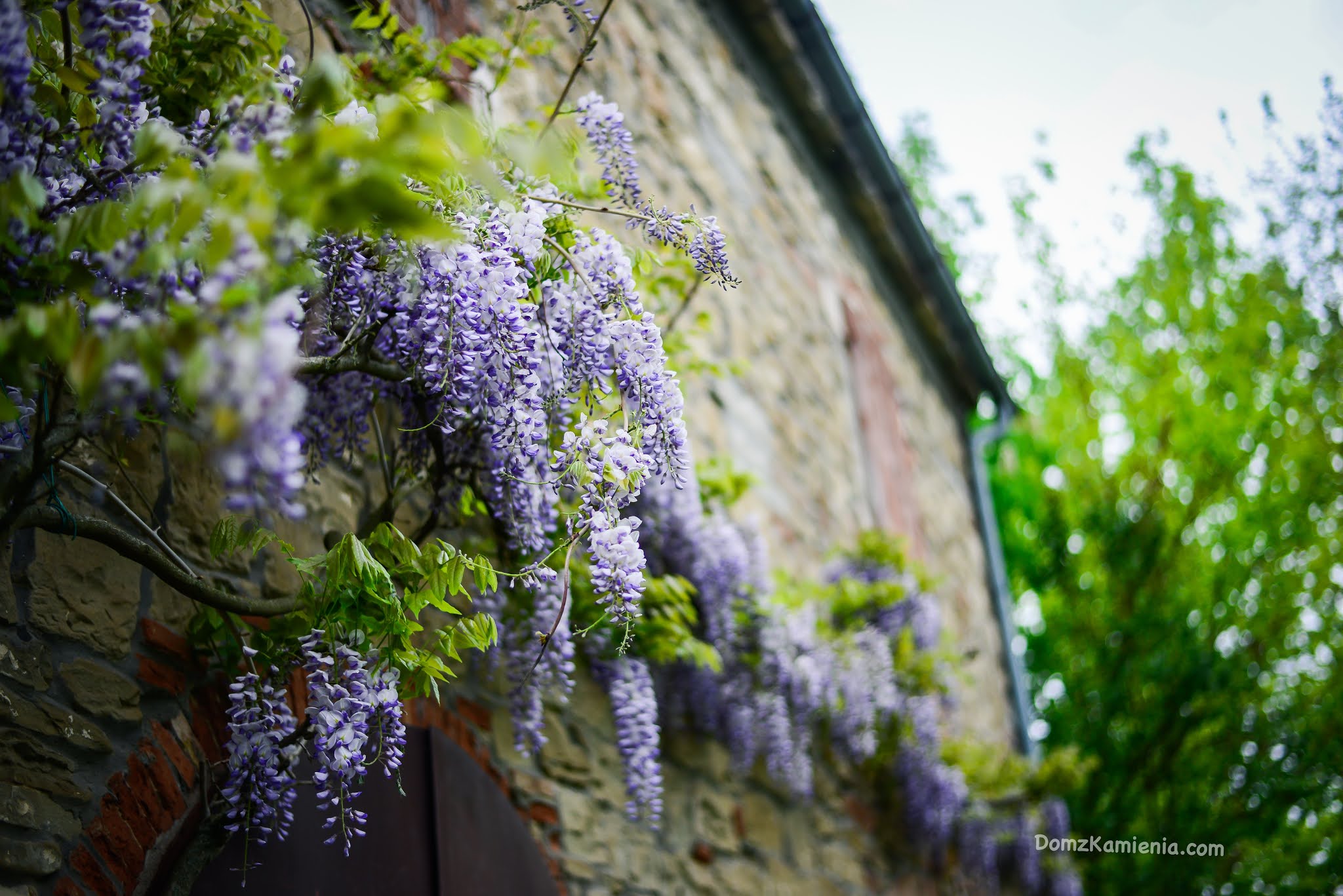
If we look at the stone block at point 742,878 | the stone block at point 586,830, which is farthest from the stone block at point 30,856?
the stone block at point 742,878

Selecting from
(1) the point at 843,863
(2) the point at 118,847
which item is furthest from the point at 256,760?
(1) the point at 843,863

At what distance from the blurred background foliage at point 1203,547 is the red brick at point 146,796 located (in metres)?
6.27

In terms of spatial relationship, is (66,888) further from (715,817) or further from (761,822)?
(761,822)

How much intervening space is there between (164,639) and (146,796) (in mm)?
242

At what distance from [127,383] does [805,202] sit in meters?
4.95

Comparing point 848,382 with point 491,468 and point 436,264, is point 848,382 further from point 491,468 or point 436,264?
point 436,264

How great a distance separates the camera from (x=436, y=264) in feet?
5.55

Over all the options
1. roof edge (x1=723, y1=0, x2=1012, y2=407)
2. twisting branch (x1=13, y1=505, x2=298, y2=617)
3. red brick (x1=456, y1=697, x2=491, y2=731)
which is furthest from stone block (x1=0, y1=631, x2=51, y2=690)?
roof edge (x1=723, y1=0, x2=1012, y2=407)

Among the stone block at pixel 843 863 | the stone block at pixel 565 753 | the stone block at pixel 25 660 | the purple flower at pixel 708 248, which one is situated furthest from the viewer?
the stone block at pixel 843 863

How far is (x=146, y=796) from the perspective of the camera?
5.38ft

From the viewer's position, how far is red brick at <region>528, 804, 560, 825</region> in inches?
97.7

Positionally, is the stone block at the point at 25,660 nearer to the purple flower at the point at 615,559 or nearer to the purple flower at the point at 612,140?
the purple flower at the point at 615,559

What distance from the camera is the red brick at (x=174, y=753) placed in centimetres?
169

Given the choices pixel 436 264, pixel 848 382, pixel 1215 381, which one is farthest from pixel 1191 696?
pixel 436 264
